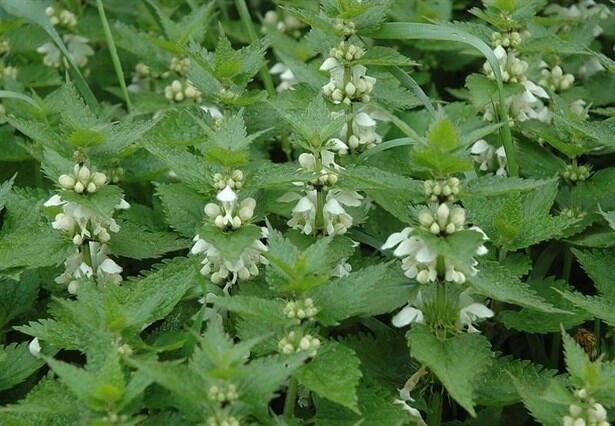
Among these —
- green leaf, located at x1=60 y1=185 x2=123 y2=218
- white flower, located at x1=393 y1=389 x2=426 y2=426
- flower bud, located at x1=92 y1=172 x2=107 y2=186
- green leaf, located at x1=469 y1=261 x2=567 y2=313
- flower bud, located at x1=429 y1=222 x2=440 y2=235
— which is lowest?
Result: white flower, located at x1=393 y1=389 x2=426 y2=426

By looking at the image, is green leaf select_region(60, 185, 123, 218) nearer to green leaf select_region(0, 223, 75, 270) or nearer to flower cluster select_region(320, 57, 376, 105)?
green leaf select_region(0, 223, 75, 270)

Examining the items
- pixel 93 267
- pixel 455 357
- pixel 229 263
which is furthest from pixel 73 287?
pixel 455 357

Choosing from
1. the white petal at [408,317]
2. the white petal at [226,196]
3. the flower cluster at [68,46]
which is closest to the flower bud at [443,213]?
the white petal at [408,317]

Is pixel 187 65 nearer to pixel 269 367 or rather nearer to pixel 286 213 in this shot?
pixel 286 213

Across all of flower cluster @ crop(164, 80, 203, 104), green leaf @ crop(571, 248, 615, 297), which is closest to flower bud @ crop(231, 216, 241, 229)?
green leaf @ crop(571, 248, 615, 297)

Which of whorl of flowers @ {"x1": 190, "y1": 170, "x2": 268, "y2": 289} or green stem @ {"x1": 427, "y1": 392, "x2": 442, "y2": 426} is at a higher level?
whorl of flowers @ {"x1": 190, "y1": 170, "x2": 268, "y2": 289}
